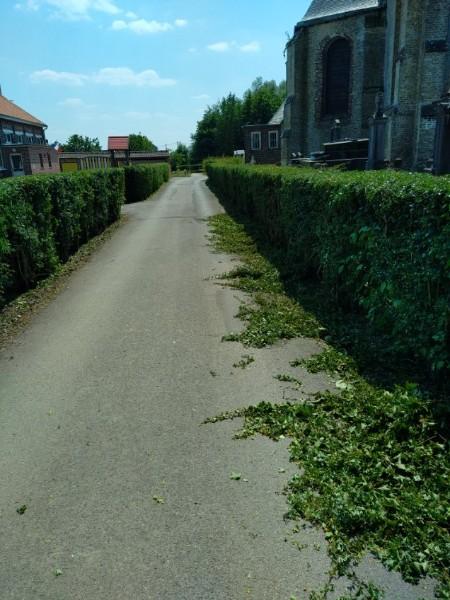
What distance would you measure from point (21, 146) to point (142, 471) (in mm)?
47430

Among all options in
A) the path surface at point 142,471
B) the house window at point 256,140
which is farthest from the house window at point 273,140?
the path surface at point 142,471

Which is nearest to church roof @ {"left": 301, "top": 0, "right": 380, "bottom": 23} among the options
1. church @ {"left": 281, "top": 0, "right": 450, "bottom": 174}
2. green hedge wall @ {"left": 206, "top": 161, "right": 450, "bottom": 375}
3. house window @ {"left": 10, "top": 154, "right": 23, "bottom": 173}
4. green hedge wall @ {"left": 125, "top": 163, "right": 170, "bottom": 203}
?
church @ {"left": 281, "top": 0, "right": 450, "bottom": 174}

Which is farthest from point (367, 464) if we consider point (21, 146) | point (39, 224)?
point (21, 146)

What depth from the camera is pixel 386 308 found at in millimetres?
5449

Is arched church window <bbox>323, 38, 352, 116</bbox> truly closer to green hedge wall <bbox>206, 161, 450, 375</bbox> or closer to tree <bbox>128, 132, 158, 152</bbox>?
green hedge wall <bbox>206, 161, 450, 375</bbox>

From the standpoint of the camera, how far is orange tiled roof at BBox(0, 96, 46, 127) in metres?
48.3

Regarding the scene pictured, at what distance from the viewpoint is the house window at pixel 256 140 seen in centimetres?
6072

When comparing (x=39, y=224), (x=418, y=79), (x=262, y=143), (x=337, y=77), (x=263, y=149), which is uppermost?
(x=337, y=77)

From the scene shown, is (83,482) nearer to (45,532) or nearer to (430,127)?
(45,532)

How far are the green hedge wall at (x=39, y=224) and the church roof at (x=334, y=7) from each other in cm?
2204

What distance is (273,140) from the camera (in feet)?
199

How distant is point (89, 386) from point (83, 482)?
1767 mm

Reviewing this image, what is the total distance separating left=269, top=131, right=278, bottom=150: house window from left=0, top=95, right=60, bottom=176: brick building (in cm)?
2643

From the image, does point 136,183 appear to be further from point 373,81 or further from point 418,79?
point 418,79
